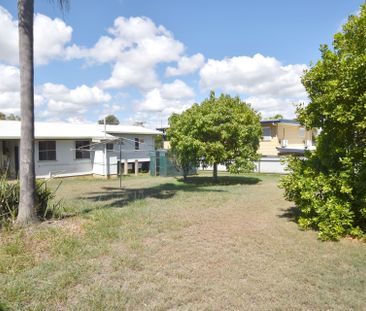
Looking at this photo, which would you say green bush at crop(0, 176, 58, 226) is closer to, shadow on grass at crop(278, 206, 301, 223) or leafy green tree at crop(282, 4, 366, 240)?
leafy green tree at crop(282, 4, 366, 240)

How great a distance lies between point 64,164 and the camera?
19.5 metres

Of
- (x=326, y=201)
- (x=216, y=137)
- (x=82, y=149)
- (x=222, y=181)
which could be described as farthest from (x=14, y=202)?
(x=82, y=149)

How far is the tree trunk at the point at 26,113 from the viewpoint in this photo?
669 cm

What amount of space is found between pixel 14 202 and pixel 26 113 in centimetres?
225

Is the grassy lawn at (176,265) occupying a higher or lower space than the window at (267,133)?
lower

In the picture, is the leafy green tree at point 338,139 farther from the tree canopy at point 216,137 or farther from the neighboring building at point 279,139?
the neighboring building at point 279,139

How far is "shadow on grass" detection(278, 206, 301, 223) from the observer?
8.13 m

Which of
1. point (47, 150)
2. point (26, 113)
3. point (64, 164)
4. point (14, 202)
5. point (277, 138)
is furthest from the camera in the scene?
point (277, 138)

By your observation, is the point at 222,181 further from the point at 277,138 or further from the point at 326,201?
the point at 277,138

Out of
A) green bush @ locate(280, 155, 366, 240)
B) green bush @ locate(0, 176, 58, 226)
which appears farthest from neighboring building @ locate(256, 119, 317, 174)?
green bush @ locate(0, 176, 58, 226)

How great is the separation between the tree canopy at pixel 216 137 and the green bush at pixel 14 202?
8.47 meters

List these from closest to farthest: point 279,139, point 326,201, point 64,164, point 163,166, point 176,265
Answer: point 176,265 < point 326,201 < point 64,164 < point 163,166 < point 279,139

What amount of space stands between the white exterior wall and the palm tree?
12.6 meters

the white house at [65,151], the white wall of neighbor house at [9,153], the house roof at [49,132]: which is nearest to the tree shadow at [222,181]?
the white house at [65,151]
